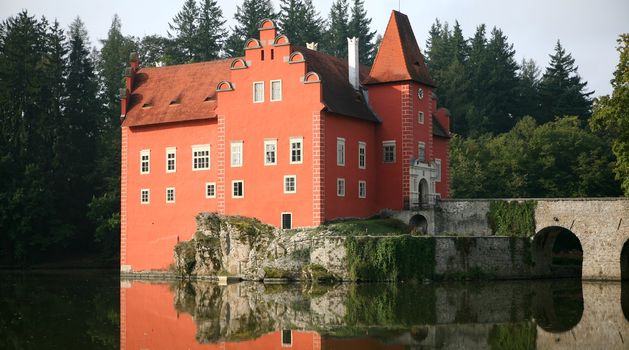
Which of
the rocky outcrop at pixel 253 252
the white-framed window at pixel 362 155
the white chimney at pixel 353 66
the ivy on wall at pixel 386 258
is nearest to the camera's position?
the ivy on wall at pixel 386 258

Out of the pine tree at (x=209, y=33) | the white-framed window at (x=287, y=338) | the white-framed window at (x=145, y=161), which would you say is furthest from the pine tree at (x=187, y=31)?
the white-framed window at (x=287, y=338)

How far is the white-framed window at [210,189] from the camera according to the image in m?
52.7

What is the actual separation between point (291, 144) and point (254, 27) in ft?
119

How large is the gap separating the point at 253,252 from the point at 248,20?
41370 millimetres

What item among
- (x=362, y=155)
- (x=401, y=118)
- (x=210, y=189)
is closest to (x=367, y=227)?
(x=362, y=155)

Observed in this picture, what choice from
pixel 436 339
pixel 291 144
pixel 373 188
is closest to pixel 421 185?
pixel 373 188

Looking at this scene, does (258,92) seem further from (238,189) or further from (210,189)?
(210,189)

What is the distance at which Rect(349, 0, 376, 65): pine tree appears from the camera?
3674 inches

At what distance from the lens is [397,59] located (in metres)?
52.7

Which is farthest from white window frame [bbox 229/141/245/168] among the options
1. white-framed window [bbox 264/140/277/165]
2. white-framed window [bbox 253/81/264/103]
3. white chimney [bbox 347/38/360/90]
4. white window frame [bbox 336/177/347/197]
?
white chimney [bbox 347/38/360/90]

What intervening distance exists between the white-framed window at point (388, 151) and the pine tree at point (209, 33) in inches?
1260

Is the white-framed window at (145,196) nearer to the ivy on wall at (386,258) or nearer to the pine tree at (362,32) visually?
the ivy on wall at (386,258)

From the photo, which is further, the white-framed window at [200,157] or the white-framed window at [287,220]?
the white-framed window at [200,157]

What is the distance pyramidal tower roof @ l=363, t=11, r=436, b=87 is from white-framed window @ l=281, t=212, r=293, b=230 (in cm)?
820
